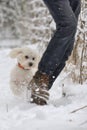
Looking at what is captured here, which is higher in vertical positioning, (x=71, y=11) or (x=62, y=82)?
(x=71, y=11)

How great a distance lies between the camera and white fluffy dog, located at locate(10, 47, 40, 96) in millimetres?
5172

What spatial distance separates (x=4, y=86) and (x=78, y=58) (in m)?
1.05

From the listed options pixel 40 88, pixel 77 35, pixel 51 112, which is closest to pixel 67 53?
pixel 40 88

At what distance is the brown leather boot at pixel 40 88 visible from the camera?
14.5 ft

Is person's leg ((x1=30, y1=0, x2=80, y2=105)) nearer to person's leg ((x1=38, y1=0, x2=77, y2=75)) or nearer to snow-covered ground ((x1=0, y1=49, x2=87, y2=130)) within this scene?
person's leg ((x1=38, y1=0, x2=77, y2=75))

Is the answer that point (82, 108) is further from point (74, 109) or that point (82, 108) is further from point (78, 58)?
point (78, 58)

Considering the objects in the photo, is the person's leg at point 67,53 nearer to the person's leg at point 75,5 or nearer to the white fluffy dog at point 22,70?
the person's leg at point 75,5

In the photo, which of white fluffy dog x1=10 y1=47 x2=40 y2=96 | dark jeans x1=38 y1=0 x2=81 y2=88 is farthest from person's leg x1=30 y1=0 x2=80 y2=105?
white fluffy dog x1=10 y1=47 x2=40 y2=96

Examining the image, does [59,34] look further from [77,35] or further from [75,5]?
[77,35]

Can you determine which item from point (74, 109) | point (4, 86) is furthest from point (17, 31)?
point (74, 109)

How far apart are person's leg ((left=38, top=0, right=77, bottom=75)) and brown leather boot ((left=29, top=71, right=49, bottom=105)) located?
6cm

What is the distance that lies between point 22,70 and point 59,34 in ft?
3.64

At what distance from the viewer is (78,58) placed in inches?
220

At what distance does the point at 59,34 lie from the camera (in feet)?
14.1
